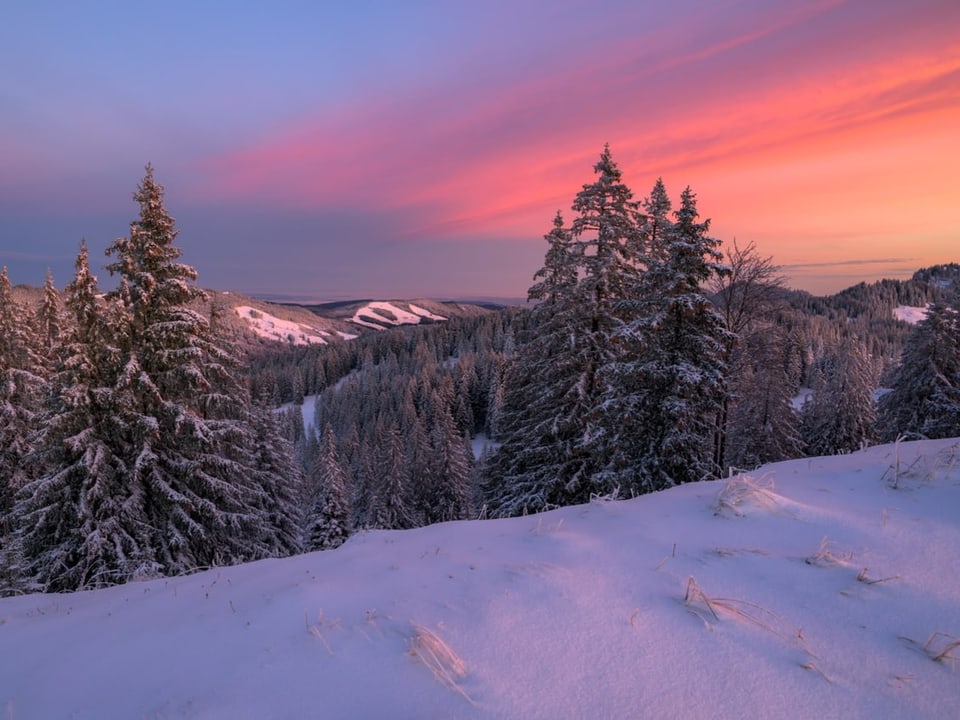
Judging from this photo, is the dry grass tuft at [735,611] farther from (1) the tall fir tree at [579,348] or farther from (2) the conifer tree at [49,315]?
(2) the conifer tree at [49,315]

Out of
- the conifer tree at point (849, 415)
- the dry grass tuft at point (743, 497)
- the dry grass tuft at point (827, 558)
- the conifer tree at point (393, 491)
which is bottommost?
the conifer tree at point (393, 491)

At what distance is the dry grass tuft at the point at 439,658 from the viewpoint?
241 cm

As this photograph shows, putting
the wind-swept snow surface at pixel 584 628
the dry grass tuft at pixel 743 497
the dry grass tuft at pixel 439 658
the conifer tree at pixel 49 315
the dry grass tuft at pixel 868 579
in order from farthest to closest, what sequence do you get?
the conifer tree at pixel 49 315 < the dry grass tuft at pixel 743 497 < the dry grass tuft at pixel 868 579 < the dry grass tuft at pixel 439 658 < the wind-swept snow surface at pixel 584 628

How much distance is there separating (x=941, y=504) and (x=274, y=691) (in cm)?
525

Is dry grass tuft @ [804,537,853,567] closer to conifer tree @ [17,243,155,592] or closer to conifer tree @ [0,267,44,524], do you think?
conifer tree @ [17,243,155,592]

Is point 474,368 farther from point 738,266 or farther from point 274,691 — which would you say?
point 274,691

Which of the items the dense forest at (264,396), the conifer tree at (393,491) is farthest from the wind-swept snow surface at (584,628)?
the conifer tree at (393,491)

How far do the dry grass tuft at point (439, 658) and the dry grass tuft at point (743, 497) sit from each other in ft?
10.0

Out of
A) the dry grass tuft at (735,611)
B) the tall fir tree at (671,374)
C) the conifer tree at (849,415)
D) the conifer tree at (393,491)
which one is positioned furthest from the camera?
the conifer tree at (393,491)

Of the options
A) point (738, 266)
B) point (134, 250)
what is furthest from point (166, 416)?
point (738, 266)

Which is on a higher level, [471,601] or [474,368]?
[471,601]

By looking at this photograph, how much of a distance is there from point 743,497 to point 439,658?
3.33 metres

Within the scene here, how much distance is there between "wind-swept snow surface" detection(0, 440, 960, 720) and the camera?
2.29 meters

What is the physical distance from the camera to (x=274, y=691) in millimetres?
2508
